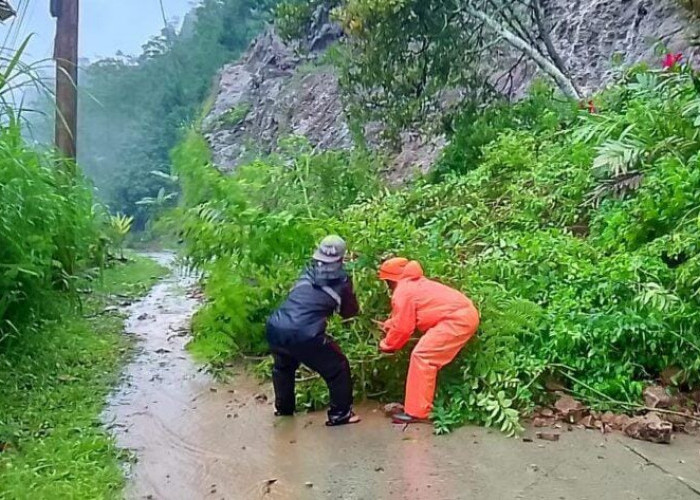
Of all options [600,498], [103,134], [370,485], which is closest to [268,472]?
[370,485]

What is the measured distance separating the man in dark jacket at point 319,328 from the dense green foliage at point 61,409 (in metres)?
1.02

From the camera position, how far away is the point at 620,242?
5.66 metres

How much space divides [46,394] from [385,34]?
6877mm

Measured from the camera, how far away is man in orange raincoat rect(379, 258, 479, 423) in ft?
14.1

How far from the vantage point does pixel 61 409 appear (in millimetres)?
4543

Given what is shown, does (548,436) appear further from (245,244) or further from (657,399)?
(245,244)

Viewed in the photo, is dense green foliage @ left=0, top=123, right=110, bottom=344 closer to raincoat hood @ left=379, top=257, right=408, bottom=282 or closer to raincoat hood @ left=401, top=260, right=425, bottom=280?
raincoat hood @ left=379, top=257, right=408, bottom=282

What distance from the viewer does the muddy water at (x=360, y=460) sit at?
334 cm

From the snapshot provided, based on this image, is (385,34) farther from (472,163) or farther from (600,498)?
(600,498)

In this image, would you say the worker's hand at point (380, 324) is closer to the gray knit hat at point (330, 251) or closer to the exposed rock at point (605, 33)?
the gray knit hat at point (330, 251)

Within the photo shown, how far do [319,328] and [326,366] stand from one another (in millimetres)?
215

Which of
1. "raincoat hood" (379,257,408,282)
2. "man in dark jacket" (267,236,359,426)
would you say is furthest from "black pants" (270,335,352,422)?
"raincoat hood" (379,257,408,282)

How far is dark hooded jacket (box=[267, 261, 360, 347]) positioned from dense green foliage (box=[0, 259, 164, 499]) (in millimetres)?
1034

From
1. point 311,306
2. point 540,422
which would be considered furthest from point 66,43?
point 540,422
